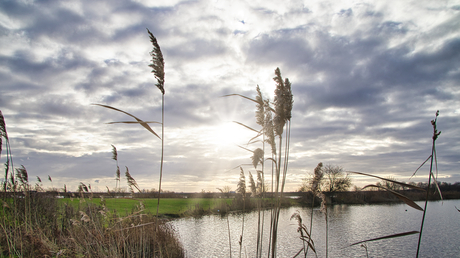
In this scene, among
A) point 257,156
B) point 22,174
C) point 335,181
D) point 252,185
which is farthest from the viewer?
point 335,181

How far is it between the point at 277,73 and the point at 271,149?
2.19 ft

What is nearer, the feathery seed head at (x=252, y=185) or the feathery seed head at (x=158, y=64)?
the feathery seed head at (x=158, y=64)

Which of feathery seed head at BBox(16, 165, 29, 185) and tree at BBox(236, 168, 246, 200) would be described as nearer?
tree at BBox(236, 168, 246, 200)

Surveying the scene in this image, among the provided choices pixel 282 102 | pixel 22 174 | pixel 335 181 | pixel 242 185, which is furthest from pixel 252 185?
pixel 335 181

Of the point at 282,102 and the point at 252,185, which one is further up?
the point at 282,102

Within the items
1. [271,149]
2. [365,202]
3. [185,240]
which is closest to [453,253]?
[185,240]

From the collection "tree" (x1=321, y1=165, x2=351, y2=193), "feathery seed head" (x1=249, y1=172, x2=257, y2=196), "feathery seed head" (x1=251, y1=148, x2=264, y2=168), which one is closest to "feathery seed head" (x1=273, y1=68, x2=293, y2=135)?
"feathery seed head" (x1=251, y1=148, x2=264, y2=168)

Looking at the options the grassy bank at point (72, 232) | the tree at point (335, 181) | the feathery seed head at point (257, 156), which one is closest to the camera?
the feathery seed head at point (257, 156)

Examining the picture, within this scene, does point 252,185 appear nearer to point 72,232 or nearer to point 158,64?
point 158,64

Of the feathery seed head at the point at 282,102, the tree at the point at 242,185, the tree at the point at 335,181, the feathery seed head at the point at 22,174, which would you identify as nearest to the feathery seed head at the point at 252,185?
the tree at the point at 242,185

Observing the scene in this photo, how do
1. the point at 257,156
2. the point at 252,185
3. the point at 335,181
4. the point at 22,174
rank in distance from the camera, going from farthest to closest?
the point at 335,181, the point at 22,174, the point at 252,185, the point at 257,156

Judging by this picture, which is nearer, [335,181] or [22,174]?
[22,174]

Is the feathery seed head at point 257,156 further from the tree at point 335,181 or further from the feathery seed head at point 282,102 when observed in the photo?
the tree at point 335,181

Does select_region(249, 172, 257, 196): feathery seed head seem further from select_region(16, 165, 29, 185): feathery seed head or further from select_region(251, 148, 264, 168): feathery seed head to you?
select_region(16, 165, 29, 185): feathery seed head
